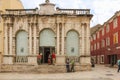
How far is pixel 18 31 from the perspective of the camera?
42.9 m

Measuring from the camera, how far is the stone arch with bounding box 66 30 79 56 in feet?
140

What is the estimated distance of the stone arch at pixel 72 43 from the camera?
4269 centimetres

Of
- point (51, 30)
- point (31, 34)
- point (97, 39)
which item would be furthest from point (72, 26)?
point (97, 39)

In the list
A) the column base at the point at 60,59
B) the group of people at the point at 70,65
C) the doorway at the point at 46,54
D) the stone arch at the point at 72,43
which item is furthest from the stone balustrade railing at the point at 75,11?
the group of people at the point at 70,65

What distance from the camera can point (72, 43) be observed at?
42750 mm

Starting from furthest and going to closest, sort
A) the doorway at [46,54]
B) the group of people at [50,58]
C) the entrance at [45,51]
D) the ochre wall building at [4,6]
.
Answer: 1. the ochre wall building at [4,6]
2. the doorway at [46,54]
3. the entrance at [45,51]
4. the group of people at [50,58]

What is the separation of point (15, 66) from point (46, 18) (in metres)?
7.51

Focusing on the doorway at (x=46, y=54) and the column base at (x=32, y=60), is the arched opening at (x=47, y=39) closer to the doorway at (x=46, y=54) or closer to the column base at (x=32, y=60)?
the doorway at (x=46, y=54)

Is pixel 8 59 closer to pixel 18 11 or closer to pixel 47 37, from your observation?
pixel 47 37

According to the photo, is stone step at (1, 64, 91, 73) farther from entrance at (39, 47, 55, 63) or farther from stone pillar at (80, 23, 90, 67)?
entrance at (39, 47, 55, 63)

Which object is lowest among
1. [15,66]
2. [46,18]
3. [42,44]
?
[15,66]

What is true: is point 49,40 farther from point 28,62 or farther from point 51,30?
point 28,62

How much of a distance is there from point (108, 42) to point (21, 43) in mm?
23649

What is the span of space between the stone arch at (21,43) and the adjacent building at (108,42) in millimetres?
16627
